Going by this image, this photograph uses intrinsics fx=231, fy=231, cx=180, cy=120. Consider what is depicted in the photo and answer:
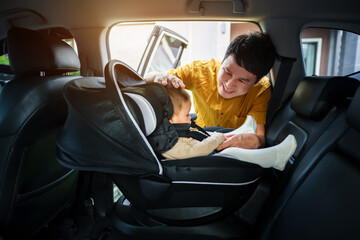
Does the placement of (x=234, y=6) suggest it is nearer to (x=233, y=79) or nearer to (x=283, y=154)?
(x=233, y=79)

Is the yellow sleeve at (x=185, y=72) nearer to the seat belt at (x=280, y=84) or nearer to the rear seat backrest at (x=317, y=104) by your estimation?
the seat belt at (x=280, y=84)

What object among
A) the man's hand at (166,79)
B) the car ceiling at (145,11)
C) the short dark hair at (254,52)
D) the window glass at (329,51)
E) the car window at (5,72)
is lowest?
the window glass at (329,51)

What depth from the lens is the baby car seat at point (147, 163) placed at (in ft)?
2.81

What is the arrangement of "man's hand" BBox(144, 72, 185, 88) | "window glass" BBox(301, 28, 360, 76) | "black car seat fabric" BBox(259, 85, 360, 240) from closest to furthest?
"black car seat fabric" BBox(259, 85, 360, 240), "man's hand" BBox(144, 72, 185, 88), "window glass" BBox(301, 28, 360, 76)

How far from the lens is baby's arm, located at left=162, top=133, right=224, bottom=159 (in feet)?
3.30

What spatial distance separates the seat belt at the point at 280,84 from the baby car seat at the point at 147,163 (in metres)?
0.74

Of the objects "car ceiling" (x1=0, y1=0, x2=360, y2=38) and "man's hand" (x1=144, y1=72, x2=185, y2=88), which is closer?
"man's hand" (x1=144, y1=72, x2=185, y2=88)

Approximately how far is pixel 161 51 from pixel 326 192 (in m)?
2.24

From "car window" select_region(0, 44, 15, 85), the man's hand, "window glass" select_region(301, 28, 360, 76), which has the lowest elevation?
"window glass" select_region(301, 28, 360, 76)

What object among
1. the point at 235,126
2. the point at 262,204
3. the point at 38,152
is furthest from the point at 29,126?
the point at 235,126

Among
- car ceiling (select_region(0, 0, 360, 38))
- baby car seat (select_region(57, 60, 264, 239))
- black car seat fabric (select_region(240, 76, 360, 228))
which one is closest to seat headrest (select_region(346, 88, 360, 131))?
black car seat fabric (select_region(240, 76, 360, 228))

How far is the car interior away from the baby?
0.06 meters

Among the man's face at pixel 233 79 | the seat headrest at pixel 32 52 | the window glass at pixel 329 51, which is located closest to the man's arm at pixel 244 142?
the man's face at pixel 233 79

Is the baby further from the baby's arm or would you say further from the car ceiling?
the car ceiling
